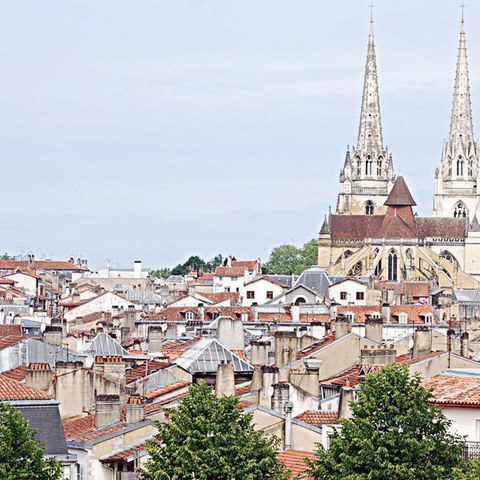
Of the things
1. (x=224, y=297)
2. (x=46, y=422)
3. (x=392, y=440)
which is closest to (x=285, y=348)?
(x=46, y=422)

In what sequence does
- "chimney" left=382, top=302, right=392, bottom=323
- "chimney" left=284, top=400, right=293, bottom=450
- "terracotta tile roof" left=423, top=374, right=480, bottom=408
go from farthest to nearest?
"chimney" left=382, top=302, right=392, bottom=323 → "chimney" left=284, top=400, right=293, bottom=450 → "terracotta tile roof" left=423, top=374, right=480, bottom=408

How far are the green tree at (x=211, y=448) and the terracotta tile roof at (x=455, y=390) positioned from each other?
3.16 m

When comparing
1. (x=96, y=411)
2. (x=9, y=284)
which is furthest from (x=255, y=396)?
(x=9, y=284)

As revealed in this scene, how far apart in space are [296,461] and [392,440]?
5110mm

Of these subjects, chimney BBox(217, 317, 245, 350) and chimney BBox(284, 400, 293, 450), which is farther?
chimney BBox(217, 317, 245, 350)

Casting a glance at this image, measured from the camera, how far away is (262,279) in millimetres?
131125

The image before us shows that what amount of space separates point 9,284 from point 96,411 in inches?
4160

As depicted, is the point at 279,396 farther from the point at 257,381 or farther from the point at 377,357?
the point at 377,357

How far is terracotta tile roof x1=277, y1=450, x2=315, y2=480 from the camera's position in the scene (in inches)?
1339

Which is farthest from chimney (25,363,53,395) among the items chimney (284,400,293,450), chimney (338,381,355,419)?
chimney (338,381,355,419)

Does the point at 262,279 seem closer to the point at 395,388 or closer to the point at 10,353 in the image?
the point at 10,353

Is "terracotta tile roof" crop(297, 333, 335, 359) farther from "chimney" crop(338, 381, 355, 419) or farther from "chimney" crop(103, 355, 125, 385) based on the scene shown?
"chimney" crop(338, 381, 355, 419)

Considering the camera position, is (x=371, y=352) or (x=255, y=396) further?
(x=371, y=352)

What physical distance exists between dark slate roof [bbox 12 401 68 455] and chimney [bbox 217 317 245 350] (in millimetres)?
22531
